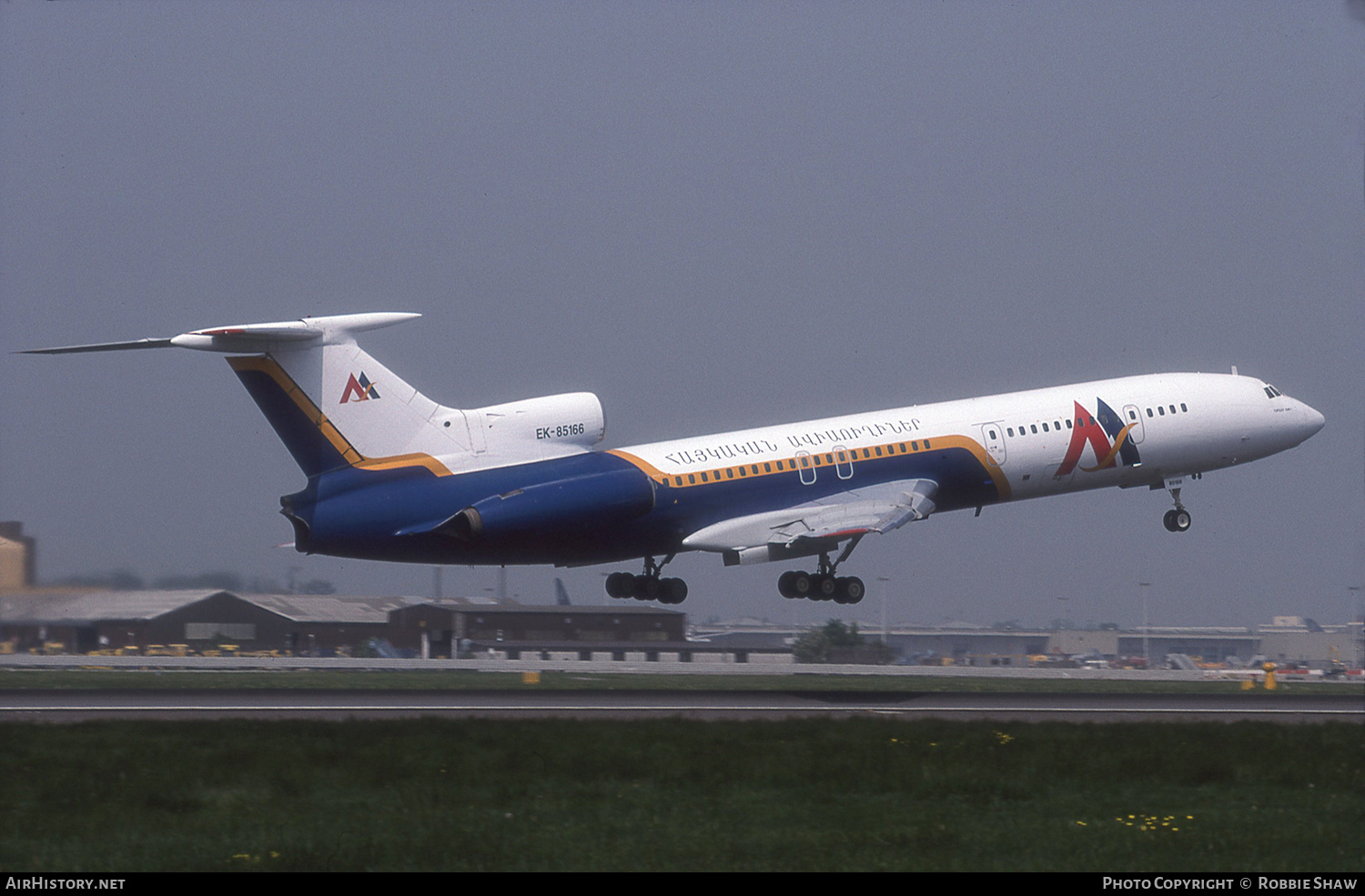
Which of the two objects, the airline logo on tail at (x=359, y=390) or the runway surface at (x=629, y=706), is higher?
the airline logo on tail at (x=359, y=390)

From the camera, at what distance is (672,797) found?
21.2 meters

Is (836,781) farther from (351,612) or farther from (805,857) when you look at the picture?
(351,612)

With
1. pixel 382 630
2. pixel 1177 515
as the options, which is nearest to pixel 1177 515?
pixel 1177 515

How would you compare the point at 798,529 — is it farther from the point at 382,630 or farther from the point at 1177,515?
the point at 382,630

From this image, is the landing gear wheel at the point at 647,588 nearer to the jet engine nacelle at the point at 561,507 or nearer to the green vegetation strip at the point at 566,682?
the green vegetation strip at the point at 566,682

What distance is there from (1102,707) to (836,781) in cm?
1641

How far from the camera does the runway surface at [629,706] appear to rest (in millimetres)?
30750

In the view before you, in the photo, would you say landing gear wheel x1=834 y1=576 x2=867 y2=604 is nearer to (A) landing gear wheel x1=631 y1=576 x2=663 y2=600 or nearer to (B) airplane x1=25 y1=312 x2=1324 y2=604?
(B) airplane x1=25 y1=312 x2=1324 y2=604

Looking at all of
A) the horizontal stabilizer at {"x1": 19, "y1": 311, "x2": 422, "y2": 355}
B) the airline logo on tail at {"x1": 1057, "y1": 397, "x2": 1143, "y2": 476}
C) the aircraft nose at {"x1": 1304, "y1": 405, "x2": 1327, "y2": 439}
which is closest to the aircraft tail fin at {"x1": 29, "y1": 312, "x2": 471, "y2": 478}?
the horizontal stabilizer at {"x1": 19, "y1": 311, "x2": 422, "y2": 355}

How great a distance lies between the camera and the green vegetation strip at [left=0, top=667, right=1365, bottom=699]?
149 feet

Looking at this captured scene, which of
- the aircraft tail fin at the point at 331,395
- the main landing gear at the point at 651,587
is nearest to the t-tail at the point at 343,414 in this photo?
the aircraft tail fin at the point at 331,395

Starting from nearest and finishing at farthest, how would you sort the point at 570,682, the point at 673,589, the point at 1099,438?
the point at 673,589
the point at 1099,438
the point at 570,682

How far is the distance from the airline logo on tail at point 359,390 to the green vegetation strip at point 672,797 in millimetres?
9339

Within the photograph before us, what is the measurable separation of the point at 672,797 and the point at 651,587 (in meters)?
19.6
